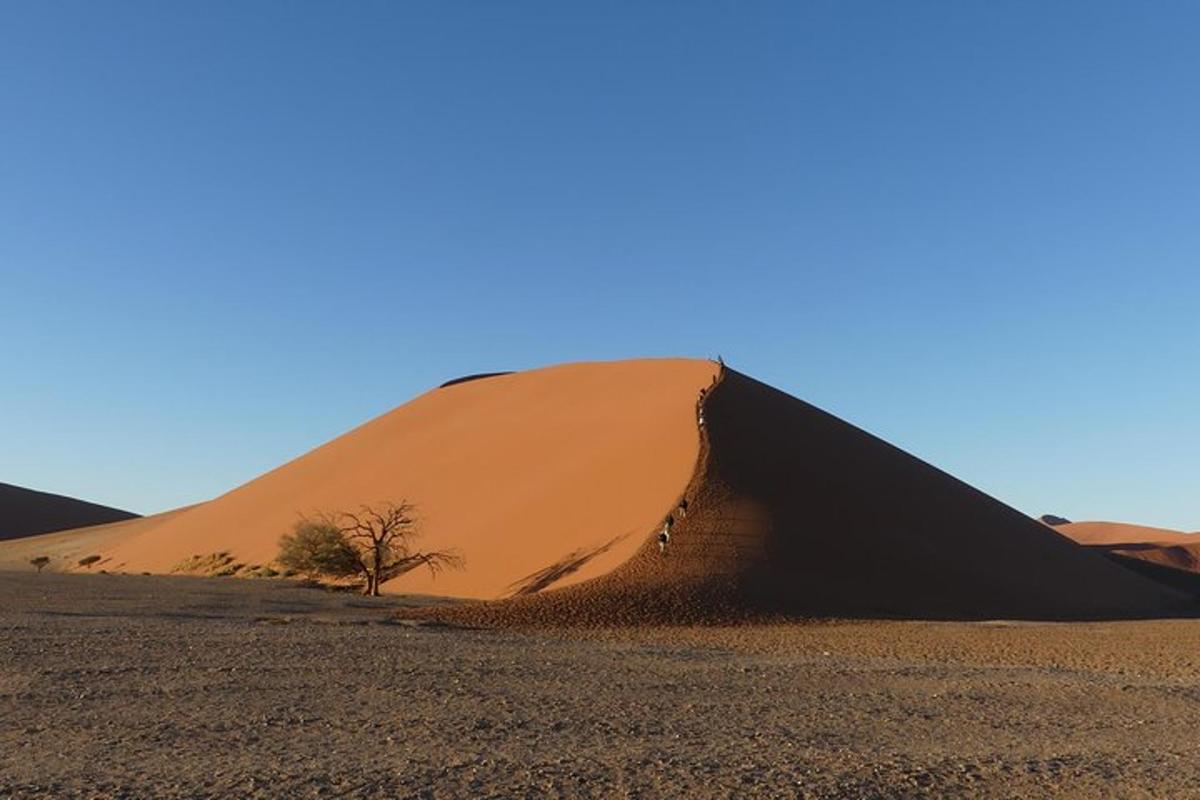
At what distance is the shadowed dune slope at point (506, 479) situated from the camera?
115 feet

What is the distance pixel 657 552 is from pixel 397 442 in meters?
33.5

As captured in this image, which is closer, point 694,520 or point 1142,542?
point 694,520

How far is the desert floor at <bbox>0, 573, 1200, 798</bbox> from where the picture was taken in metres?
8.38

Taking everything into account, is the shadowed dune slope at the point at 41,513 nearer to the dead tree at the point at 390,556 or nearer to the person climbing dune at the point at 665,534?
the dead tree at the point at 390,556

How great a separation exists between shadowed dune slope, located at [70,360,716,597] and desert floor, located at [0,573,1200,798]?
1285 centimetres

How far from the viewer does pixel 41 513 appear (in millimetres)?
107250

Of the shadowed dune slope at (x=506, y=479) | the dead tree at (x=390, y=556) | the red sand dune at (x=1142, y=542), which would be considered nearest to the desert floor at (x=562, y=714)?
the shadowed dune slope at (x=506, y=479)

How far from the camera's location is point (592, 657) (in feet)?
56.6

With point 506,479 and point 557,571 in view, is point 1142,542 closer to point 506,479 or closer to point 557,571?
point 506,479

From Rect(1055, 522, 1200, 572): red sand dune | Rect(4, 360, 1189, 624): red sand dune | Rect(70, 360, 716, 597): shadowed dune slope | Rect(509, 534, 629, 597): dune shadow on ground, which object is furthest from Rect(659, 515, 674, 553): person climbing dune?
Rect(1055, 522, 1200, 572): red sand dune

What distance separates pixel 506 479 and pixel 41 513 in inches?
3129

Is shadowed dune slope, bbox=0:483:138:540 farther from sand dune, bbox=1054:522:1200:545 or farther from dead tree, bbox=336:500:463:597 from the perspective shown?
sand dune, bbox=1054:522:1200:545

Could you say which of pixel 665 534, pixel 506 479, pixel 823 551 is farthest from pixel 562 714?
pixel 506 479

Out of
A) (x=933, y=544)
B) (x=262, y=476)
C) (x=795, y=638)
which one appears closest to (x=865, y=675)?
(x=795, y=638)
